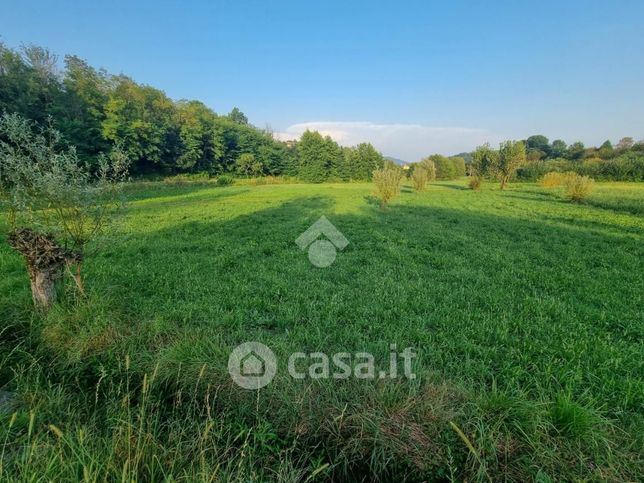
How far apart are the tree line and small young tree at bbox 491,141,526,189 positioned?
1454 cm

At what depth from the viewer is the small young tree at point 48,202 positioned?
388 centimetres

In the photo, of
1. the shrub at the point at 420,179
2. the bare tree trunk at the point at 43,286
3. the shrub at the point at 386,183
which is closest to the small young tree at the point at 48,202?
the bare tree trunk at the point at 43,286

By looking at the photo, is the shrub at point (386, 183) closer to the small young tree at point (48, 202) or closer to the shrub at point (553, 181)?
the small young tree at point (48, 202)

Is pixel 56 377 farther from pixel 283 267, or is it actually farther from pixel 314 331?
pixel 283 267

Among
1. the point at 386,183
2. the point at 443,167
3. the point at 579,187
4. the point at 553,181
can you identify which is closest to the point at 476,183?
the point at 553,181

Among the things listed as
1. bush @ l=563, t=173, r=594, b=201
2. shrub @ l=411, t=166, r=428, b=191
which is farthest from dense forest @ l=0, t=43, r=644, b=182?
bush @ l=563, t=173, r=594, b=201

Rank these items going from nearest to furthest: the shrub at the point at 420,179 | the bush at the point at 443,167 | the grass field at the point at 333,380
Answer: the grass field at the point at 333,380 < the shrub at the point at 420,179 < the bush at the point at 443,167

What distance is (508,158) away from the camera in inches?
1220

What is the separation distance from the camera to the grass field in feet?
6.64

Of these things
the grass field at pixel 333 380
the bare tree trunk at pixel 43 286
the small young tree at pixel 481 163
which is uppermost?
the small young tree at pixel 481 163

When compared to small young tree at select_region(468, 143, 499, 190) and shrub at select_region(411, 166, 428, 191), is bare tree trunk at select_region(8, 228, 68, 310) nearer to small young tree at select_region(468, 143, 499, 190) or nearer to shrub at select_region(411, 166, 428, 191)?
shrub at select_region(411, 166, 428, 191)

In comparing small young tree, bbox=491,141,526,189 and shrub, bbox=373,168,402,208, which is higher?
small young tree, bbox=491,141,526,189

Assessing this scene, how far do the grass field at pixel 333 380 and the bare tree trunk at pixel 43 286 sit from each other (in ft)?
0.75

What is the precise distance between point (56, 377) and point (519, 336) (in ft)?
17.1
